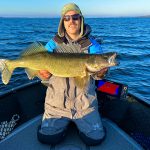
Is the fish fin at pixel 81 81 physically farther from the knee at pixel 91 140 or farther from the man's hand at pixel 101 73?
the knee at pixel 91 140

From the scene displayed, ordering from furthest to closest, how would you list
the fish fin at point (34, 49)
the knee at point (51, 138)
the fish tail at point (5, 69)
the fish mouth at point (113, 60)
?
the fish tail at point (5, 69) → the fish fin at point (34, 49) → the knee at point (51, 138) → the fish mouth at point (113, 60)

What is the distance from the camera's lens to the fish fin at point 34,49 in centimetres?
498

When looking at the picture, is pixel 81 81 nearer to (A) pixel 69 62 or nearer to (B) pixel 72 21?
(A) pixel 69 62

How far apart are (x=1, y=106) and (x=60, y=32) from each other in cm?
206

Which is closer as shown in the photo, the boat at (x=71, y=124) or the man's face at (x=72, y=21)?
the boat at (x=71, y=124)

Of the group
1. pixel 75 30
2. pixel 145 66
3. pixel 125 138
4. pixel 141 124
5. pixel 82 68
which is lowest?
pixel 145 66

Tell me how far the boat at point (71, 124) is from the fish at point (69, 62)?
956mm

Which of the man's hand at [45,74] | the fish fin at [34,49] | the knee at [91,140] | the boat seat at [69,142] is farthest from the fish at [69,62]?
the boat seat at [69,142]

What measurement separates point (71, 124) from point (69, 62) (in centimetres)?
115

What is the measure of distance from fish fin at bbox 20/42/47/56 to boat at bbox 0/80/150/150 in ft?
3.98

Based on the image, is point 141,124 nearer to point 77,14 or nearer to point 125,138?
point 125,138

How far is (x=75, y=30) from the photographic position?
5281 millimetres

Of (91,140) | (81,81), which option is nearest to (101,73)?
(81,81)

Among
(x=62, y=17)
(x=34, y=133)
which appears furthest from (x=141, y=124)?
(x=62, y=17)
